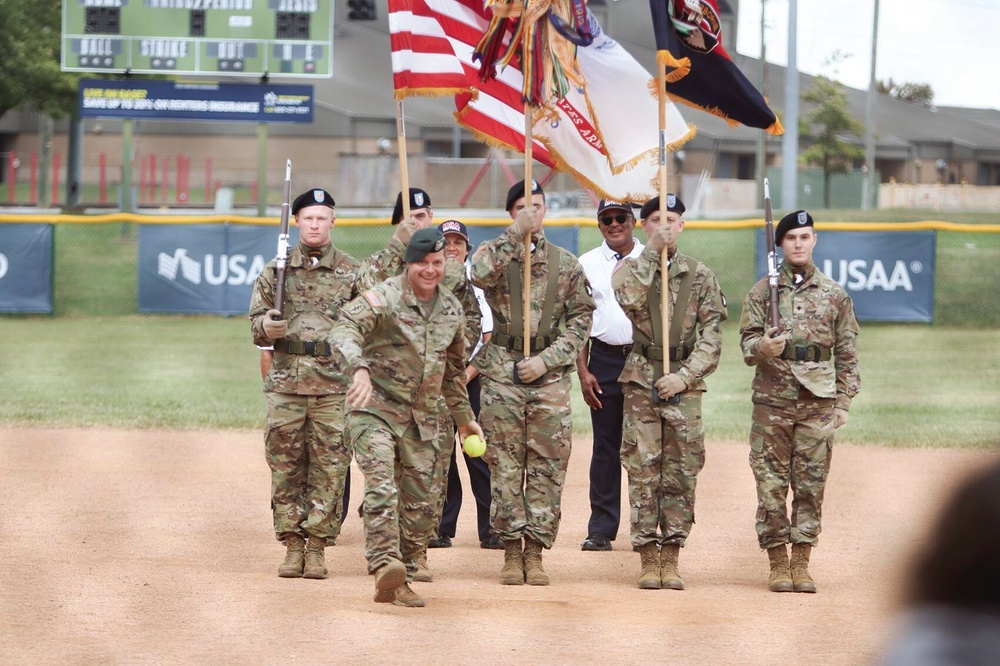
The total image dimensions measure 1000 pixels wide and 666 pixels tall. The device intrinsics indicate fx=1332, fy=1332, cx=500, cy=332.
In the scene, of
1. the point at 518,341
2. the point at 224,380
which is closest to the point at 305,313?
the point at 518,341

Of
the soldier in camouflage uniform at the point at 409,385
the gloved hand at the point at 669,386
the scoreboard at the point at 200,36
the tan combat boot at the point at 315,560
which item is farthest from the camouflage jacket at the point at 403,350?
the scoreboard at the point at 200,36

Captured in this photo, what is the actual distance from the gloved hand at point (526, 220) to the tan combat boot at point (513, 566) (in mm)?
1763

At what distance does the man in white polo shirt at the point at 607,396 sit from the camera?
28.5 ft

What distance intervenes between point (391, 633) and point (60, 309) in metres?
16.9

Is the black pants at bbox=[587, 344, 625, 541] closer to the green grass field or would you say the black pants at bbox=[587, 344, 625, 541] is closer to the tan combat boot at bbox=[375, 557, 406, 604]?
the tan combat boot at bbox=[375, 557, 406, 604]

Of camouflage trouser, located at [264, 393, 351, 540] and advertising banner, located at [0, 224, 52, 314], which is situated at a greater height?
advertising banner, located at [0, 224, 52, 314]

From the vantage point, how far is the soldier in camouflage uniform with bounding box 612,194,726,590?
7.58m

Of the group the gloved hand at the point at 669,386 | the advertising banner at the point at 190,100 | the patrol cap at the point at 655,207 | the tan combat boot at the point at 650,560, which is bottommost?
Answer: the tan combat boot at the point at 650,560

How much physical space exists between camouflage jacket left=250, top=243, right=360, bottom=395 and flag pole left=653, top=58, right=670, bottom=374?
1.82 metres

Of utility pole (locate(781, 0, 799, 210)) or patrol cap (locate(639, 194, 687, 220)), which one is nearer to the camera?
patrol cap (locate(639, 194, 687, 220))

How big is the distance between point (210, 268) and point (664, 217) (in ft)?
46.8

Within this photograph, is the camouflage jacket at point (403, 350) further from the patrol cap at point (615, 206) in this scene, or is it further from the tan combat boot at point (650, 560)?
the patrol cap at point (615, 206)

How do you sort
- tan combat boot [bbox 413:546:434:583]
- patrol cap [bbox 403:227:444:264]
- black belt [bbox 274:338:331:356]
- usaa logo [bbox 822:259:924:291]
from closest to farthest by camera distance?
patrol cap [bbox 403:227:444:264] < tan combat boot [bbox 413:546:434:583] < black belt [bbox 274:338:331:356] < usaa logo [bbox 822:259:924:291]

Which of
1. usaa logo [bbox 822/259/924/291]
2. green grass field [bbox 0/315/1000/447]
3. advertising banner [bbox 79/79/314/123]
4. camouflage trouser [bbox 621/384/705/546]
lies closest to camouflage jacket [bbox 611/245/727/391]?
camouflage trouser [bbox 621/384/705/546]
